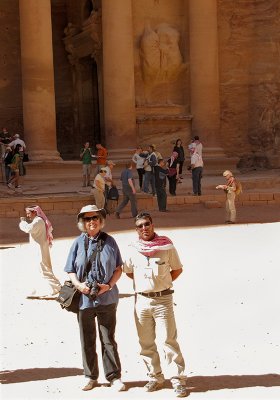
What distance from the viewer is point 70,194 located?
20766mm

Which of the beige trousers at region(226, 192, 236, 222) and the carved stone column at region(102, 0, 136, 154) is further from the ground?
the carved stone column at region(102, 0, 136, 154)

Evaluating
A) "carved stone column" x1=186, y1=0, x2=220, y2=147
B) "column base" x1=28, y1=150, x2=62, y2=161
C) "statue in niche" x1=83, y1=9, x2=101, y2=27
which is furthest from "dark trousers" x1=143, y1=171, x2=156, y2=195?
"statue in niche" x1=83, y1=9, x2=101, y2=27

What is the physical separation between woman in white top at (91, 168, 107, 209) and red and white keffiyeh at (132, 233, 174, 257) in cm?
1255

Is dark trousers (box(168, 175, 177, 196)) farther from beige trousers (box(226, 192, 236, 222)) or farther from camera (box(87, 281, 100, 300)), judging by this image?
camera (box(87, 281, 100, 300))

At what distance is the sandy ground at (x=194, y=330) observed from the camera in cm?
679

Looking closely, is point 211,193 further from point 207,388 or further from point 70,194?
point 207,388

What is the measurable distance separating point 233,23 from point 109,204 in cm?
1254

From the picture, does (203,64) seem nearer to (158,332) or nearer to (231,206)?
(231,206)

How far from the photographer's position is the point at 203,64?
90.1 ft

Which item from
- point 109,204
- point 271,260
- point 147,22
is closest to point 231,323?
point 271,260

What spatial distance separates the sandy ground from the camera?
6789mm

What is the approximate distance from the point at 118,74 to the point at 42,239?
1618 cm

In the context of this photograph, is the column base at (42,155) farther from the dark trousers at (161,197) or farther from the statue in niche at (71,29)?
the statue in niche at (71,29)

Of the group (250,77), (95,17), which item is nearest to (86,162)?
(95,17)
